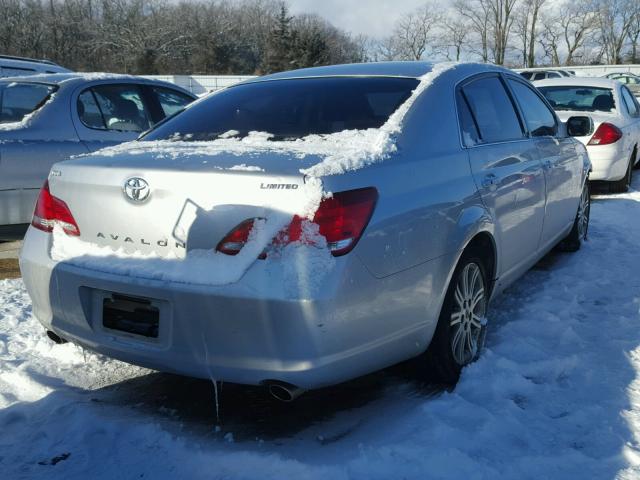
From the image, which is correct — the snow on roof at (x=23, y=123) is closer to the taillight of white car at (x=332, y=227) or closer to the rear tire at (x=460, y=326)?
the taillight of white car at (x=332, y=227)

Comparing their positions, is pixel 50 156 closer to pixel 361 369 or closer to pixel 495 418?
pixel 361 369

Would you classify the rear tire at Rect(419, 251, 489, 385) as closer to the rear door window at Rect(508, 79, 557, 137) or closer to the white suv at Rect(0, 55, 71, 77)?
the rear door window at Rect(508, 79, 557, 137)

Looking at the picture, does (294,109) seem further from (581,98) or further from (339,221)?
(581,98)

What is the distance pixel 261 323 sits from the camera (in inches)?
83.6

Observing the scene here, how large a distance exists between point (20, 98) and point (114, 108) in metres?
0.78

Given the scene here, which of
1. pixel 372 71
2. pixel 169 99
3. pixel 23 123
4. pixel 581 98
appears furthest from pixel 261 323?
pixel 581 98

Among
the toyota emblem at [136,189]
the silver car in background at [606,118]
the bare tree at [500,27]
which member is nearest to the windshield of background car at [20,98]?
the toyota emblem at [136,189]

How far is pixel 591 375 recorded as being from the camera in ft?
9.87

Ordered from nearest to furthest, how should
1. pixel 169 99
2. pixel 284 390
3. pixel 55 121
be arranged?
pixel 284 390 < pixel 55 121 < pixel 169 99

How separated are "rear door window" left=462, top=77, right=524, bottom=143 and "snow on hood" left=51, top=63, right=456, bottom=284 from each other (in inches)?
24.5

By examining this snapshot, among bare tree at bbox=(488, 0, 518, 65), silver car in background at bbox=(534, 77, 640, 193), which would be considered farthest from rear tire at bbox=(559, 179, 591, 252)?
bare tree at bbox=(488, 0, 518, 65)

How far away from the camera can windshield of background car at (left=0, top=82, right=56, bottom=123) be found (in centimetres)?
521

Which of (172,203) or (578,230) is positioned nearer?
(172,203)

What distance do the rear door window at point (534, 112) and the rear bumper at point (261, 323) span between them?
202cm
